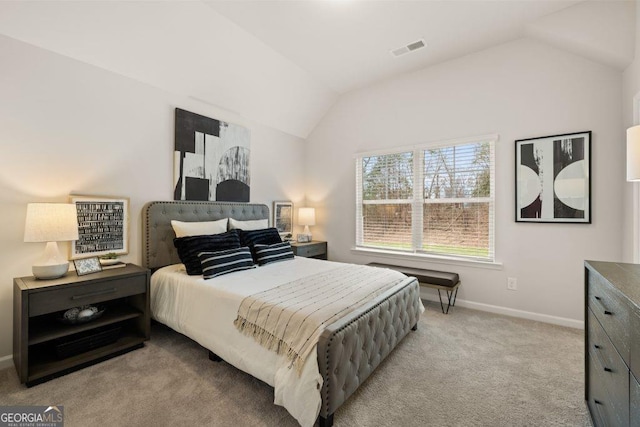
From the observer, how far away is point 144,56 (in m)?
2.64

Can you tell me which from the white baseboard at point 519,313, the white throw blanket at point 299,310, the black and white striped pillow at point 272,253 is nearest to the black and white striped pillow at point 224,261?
the black and white striped pillow at point 272,253

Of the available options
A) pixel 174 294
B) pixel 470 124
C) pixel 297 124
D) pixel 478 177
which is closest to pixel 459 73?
pixel 470 124

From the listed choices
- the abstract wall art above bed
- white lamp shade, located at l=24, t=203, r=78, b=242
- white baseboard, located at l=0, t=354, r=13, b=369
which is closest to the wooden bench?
the abstract wall art above bed

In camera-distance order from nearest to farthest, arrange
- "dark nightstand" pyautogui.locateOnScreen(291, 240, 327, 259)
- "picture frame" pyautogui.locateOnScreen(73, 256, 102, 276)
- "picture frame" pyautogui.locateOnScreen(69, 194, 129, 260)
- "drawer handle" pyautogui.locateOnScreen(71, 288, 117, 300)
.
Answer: "drawer handle" pyautogui.locateOnScreen(71, 288, 117, 300)
"picture frame" pyautogui.locateOnScreen(73, 256, 102, 276)
"picture frame" pyautogui.locateOnScreen(69, 194, 129, 260)
"dark nightstand" pyautogui.locateOnScreen(291, 240, 327, 259)

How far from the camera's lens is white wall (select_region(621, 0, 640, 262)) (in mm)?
2271

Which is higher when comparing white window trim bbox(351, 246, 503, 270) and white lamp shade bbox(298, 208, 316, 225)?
white lamp shade bbox(298, 208, 316, 225)

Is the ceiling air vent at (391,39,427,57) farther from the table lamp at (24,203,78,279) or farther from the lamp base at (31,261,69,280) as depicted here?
the lamp base at (31,261,69,280)

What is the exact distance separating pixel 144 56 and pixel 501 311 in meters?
4.65

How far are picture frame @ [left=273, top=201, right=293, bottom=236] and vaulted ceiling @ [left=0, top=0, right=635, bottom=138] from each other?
1.58 m

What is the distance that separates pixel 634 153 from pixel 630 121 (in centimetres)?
148

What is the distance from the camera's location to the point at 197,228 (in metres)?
2.98

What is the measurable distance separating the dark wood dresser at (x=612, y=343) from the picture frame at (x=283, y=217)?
356 centimetres

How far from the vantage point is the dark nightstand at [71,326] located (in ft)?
6.21

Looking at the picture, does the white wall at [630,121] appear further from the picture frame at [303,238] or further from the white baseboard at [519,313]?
the picture frame at [303,238]
